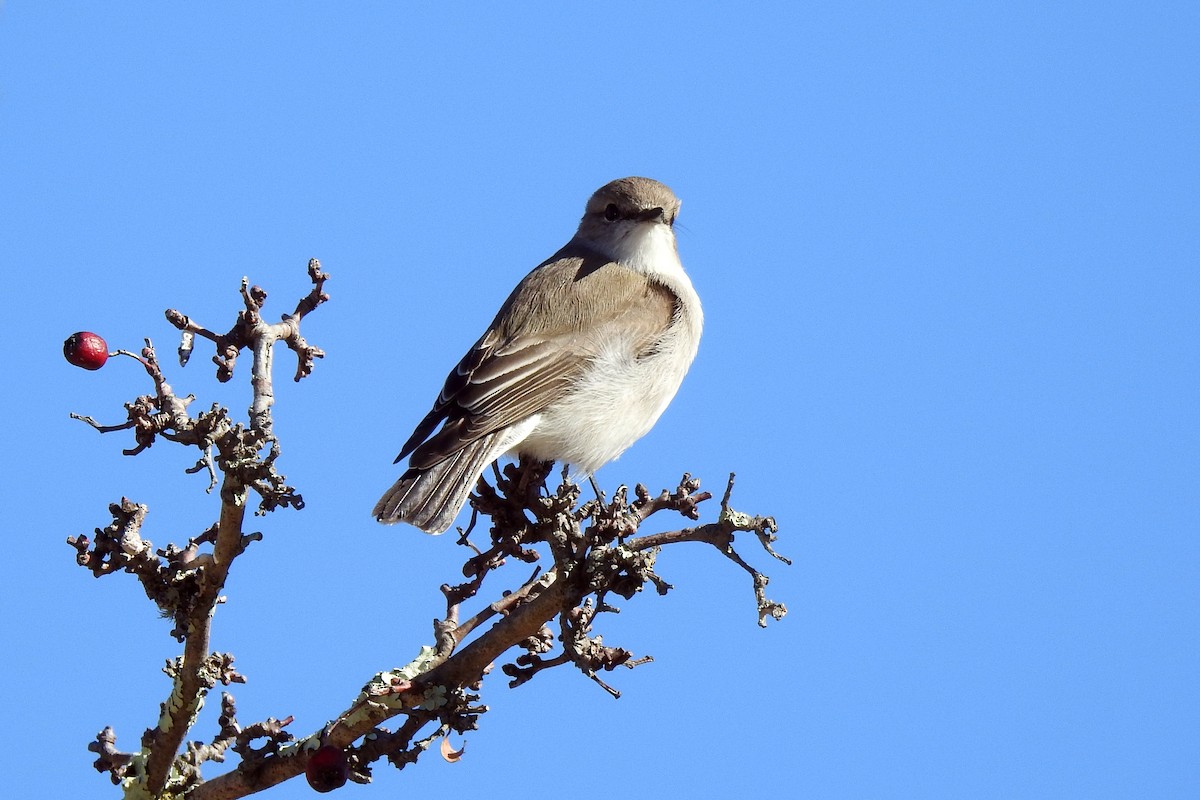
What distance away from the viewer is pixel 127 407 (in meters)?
3.97

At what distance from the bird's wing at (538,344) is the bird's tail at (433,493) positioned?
0.07m

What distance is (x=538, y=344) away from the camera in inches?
263

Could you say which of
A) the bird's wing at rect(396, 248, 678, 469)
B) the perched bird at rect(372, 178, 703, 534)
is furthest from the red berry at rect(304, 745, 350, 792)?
the bird's wing at rect(396, 248, 678, 469)

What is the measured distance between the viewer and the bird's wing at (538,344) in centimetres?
620

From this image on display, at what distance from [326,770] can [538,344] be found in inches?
118

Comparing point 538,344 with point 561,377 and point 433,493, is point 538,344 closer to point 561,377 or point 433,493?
point 561,377

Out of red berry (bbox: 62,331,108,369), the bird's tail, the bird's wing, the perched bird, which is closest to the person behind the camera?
red berry (bbox: 62,331,108,369)

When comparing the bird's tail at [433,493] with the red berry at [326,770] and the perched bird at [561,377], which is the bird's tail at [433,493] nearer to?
the perched bird at [561,377]

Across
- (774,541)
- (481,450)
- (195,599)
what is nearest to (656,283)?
(481,450)

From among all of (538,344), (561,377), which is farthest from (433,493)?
(538,344)

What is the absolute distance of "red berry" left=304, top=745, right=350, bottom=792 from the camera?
13.4 ft

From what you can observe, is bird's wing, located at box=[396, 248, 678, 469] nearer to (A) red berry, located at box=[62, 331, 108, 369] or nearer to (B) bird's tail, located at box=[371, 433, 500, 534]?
(B) bird's tail, located at box=[371, 433, 500, 534]

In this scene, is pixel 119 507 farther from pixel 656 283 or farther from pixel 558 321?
pixel 656 283

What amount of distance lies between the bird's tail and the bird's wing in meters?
0.07
